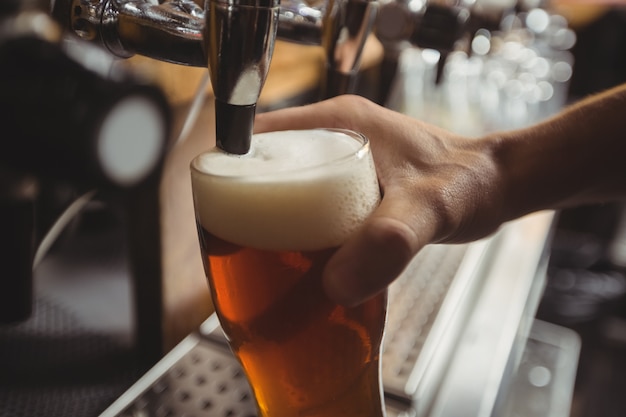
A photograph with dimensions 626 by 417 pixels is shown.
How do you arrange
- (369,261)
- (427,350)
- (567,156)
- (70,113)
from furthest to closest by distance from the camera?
(427,350), (567,156), (70,113), (369,261)

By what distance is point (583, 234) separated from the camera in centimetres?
351

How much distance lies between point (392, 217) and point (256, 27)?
0.17 metres

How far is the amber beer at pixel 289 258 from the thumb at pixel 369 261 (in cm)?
4

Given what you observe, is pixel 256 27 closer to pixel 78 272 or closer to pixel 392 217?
pixel 392 217

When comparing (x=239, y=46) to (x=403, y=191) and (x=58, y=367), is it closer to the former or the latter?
(x=403, y=191)

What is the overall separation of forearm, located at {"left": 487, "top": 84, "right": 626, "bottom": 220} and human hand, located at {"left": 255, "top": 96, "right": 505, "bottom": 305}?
4cm

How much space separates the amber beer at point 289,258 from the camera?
1.53ft

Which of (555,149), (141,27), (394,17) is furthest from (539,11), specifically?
(141,27)

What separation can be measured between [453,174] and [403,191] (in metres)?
0.09

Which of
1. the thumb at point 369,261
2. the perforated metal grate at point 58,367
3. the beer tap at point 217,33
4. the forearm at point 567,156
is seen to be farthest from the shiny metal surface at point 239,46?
the perforated metal grate at point 58,367

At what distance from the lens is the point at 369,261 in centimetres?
42

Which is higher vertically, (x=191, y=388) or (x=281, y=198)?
(x=281, y=198)

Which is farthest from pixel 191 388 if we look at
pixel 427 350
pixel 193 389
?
pixel 427 350

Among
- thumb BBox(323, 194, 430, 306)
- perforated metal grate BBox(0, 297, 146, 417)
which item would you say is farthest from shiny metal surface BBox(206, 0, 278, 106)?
perforated metal grate BBox(0, 297, 146, 417)
